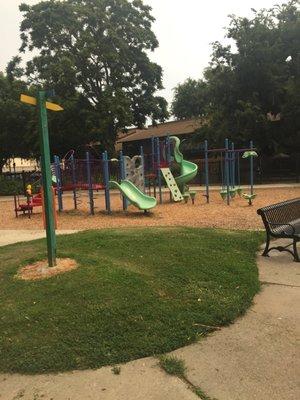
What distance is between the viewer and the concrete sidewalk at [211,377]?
10.9ft

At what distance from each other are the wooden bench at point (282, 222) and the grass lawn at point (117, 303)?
584 millimetres

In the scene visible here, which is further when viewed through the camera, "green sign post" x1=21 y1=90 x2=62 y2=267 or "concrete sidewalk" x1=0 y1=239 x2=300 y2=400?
"green sign post" x1=21 y1=90 x2=62 y2=267

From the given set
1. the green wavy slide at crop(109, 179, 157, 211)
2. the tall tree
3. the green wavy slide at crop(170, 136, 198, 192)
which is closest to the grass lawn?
the green wavy slide at crop(109, 179, 157, 211)

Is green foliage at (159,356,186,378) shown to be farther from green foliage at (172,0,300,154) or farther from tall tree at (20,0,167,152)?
tall tree at (20,0,167,152)

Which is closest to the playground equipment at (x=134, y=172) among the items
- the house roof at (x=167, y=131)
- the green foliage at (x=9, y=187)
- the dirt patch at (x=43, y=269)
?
the dirt patch at (x=43, y=269)

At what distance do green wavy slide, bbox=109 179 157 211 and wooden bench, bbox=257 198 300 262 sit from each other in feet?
20.2

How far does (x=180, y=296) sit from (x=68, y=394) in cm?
194

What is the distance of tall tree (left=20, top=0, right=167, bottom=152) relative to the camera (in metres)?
31.4

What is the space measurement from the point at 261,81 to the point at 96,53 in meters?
11.2

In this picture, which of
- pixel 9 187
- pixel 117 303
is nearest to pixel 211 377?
pixel 117 303

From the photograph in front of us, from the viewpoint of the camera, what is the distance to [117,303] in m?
4.66

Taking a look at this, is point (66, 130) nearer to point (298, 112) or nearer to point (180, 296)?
point (298, 112)

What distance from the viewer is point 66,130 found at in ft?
109

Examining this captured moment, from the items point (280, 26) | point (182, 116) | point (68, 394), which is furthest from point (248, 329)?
point (182, 116)
